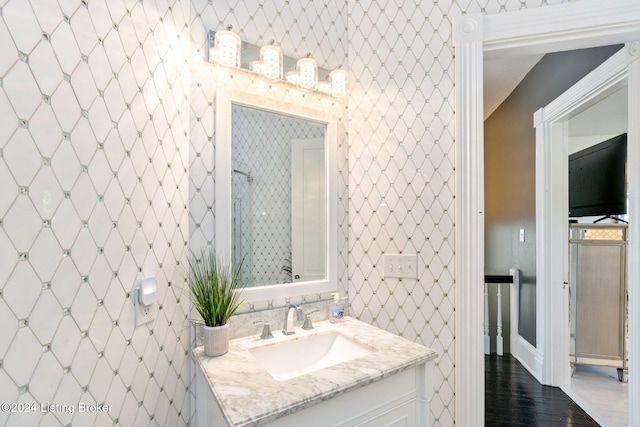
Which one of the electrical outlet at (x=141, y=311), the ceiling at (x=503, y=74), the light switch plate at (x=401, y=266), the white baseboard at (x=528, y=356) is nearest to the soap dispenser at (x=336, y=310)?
the light switch plate at (x=401, y=266)

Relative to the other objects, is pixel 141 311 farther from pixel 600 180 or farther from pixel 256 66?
pixel 600 180

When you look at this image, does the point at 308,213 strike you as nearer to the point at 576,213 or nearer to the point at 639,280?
the point at 639,280

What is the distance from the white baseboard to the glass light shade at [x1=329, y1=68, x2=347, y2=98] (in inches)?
104

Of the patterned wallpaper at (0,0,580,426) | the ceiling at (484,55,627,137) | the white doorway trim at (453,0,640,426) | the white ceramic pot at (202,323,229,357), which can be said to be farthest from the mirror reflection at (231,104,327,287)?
the ceiling at (484,55,627,137)

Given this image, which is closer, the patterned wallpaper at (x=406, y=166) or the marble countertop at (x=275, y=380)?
the marble countertop at (x=275, y=380)

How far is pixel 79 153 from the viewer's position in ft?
2.56

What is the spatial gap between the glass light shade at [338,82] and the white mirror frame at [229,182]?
4.7 inches

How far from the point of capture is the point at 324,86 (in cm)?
162

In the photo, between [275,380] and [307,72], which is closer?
[275,380]

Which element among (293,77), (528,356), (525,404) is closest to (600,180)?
(528,356)

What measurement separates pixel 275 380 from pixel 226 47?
1258mm

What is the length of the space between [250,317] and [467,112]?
→ 1383 millimetres

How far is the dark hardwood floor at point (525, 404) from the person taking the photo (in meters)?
2.14

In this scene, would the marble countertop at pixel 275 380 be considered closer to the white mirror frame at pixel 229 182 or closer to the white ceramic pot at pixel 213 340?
the white ceramic pot at pixel 213 340
